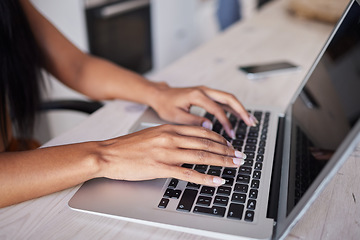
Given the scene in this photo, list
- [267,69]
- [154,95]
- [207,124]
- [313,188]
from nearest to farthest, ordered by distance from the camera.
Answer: [313,188]
[207,124]
[154,95]
[267,69]

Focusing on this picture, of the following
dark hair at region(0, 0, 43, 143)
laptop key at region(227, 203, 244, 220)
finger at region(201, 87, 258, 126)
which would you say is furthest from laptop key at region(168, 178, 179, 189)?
dark hair at region(0, 0, 43, 143)

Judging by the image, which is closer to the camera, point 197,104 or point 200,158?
point 200,158

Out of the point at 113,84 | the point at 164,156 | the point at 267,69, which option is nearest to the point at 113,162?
the point at 164,156

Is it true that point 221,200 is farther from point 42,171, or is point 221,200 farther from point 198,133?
point 42,171

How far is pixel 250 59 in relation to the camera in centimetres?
127

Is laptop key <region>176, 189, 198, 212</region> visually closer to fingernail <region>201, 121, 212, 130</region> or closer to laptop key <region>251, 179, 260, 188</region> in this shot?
laptop key <region>251, 179, 260, 188</region>

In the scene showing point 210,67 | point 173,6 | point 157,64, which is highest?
point 210,67

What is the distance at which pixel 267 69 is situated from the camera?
1.17 metres

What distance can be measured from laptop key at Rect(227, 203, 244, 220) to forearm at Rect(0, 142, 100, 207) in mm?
224

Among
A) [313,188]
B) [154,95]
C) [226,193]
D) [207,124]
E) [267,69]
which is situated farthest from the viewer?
[267,69]

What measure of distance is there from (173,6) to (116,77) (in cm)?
234

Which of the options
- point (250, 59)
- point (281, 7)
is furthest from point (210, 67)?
point (281, 7)

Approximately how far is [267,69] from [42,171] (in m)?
0.78

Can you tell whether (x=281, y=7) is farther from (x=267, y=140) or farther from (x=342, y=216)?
(x=342, y=216)
